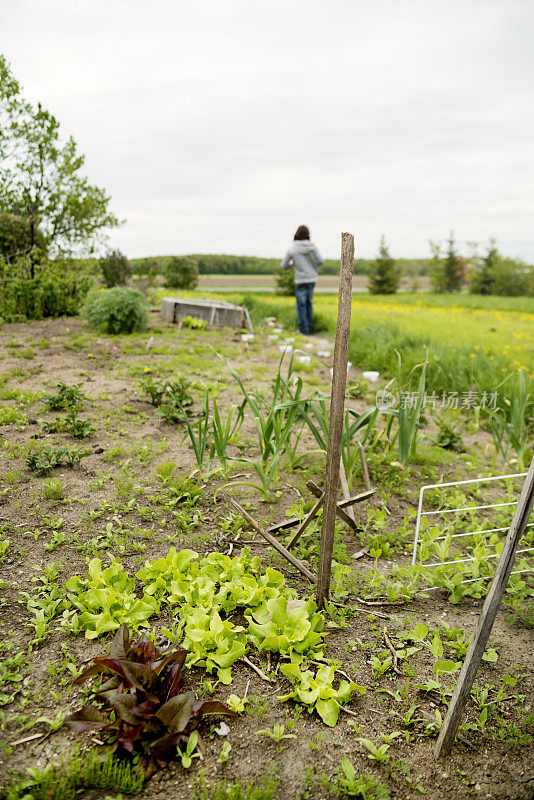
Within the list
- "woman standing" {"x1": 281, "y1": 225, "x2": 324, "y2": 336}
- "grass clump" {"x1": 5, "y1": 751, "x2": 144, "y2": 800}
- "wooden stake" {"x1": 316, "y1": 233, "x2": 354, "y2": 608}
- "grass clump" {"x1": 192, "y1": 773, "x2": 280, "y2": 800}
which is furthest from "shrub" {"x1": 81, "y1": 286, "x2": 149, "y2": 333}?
"grass clump" {"x1": 192, "y1": 773, "x2": 280, "y2": 800}

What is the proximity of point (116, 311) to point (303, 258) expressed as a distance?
358cm

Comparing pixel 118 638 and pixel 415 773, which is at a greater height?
pixel 118 638

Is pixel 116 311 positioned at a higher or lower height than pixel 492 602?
higher

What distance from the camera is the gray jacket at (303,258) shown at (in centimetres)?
961

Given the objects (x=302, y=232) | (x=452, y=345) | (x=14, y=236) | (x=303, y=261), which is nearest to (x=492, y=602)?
(x=452, y=345)

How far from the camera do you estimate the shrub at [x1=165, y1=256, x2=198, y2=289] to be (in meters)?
19.7

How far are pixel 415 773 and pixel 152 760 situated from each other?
844 millimetres

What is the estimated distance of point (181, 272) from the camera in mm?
19703

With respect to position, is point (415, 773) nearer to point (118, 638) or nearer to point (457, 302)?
point (118, 638)

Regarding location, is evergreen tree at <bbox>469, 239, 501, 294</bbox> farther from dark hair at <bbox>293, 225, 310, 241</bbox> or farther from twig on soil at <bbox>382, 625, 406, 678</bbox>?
twig on soil at <bbox>382, 625, 406, 678</bbox>

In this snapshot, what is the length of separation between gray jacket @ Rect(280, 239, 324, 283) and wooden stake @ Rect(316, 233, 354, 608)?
25.6 feet

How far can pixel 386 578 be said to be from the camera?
2.66 metres

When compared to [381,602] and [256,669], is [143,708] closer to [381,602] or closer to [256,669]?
[256,669]

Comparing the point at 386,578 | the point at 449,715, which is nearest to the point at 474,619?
the point at 386,578
